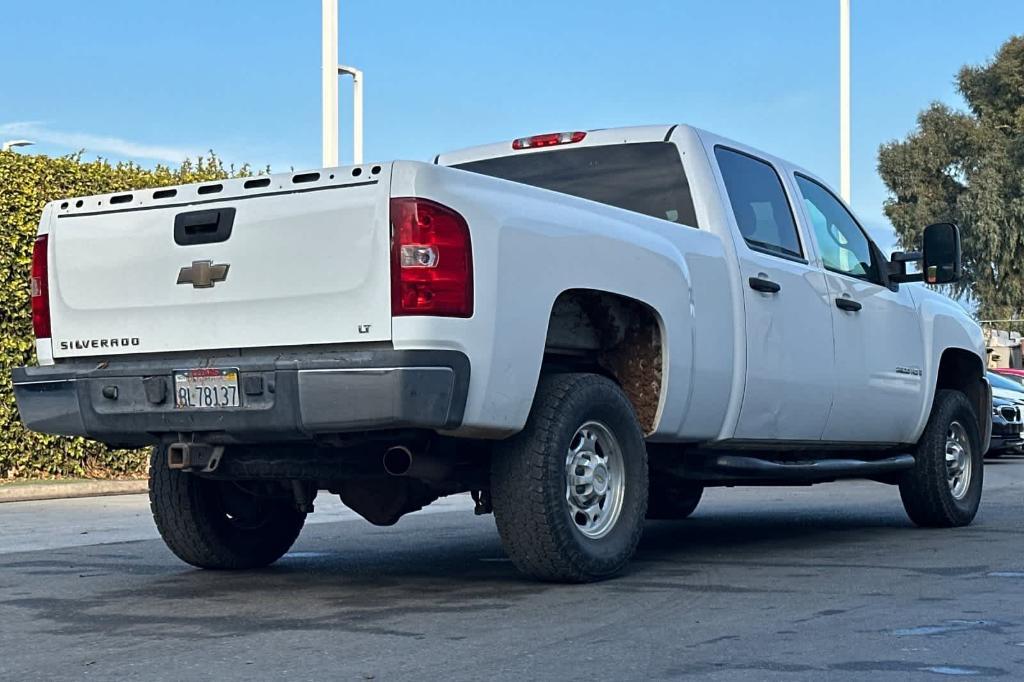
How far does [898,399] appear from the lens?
29.9ft

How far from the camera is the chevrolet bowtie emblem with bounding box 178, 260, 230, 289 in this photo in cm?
627

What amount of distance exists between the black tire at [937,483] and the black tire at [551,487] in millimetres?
3395

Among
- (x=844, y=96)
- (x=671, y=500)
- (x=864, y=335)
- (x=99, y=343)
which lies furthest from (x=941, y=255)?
(x=844, y=96)

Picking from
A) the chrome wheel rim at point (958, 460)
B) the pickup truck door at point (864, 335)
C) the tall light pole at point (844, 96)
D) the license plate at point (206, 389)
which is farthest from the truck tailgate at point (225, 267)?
the tall light pole at point (844, 96)

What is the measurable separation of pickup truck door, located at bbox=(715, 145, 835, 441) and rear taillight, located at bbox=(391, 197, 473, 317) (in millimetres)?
2111

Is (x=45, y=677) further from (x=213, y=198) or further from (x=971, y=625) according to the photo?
(x=971, y=625)

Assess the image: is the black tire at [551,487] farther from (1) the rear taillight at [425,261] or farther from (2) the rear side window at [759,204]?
(2) the rear side window at [759,204]

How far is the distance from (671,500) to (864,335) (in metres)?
1.82

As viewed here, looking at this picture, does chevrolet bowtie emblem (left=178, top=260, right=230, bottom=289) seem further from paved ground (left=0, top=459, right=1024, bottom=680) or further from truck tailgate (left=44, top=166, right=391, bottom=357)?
paved ground (left=0, top=459, right=1024, bottom=680)

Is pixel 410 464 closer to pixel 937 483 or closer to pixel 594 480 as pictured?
pixel 594 480

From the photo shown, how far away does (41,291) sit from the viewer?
682 cm

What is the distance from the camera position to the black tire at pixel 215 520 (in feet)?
23.8

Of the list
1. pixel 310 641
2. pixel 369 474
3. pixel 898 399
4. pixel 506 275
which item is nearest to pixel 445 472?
pixel 369 474

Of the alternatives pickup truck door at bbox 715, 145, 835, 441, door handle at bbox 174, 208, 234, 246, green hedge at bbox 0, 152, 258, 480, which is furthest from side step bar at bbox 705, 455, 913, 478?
green hedge at bbox 0, 152, 258, 480
